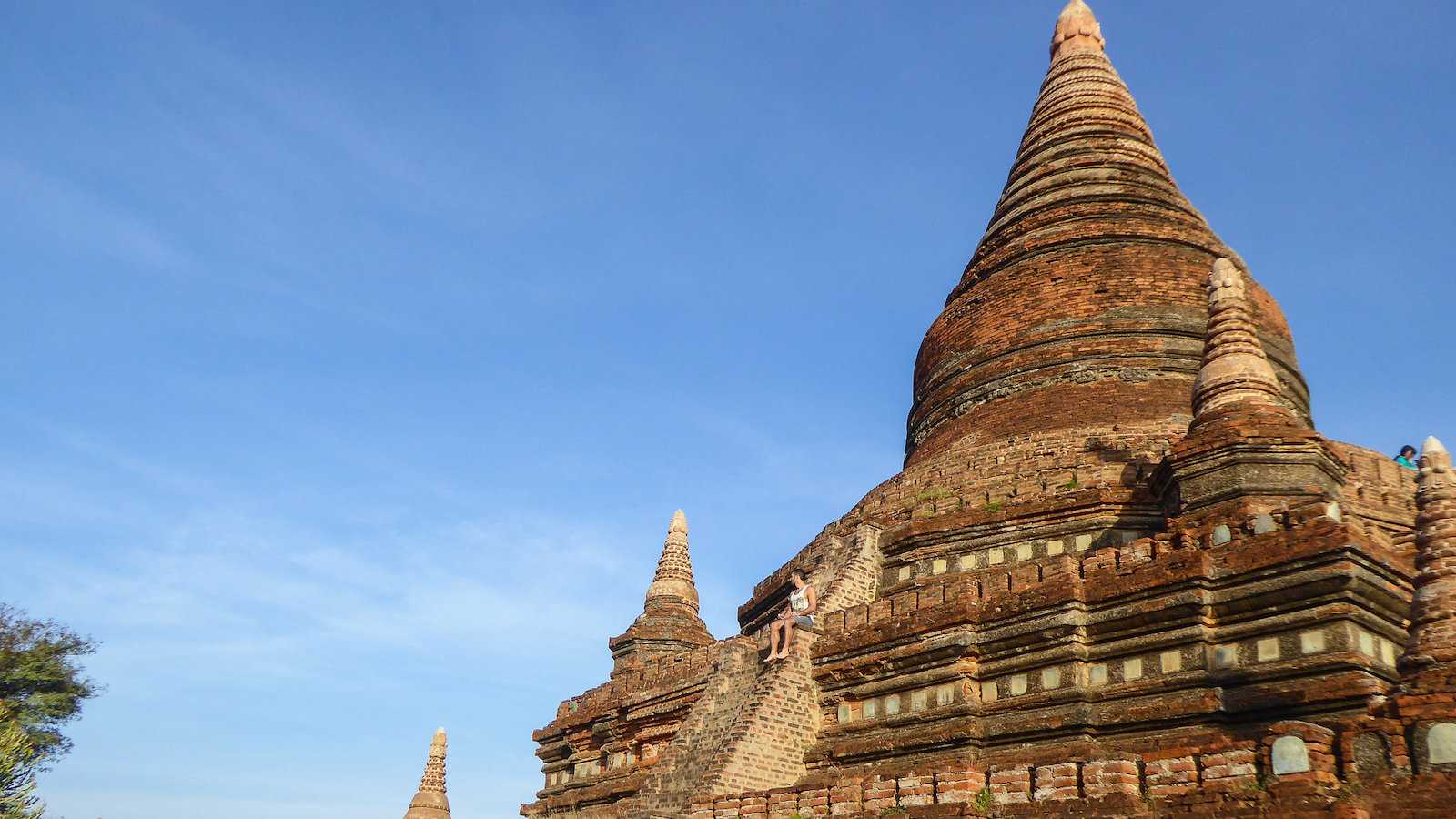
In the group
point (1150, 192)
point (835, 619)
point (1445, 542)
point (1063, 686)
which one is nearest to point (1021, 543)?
point (835, 619)

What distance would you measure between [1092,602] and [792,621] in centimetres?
463

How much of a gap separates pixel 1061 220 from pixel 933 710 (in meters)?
13.6

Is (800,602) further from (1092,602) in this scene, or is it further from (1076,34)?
(1076,34)

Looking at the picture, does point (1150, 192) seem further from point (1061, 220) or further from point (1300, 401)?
point (1300, 401)

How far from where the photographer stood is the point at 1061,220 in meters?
24.8

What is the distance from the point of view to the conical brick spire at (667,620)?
1107 inches

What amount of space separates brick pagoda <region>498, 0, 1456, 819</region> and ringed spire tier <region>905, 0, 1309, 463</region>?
Answer: 0.07 metres

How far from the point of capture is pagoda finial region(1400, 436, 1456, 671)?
9.84 m

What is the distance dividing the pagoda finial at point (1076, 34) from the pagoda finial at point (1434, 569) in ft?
72.9

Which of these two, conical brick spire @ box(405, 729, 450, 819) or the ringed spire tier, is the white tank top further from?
conical brick spire @ box(405, 729, 450, 819)

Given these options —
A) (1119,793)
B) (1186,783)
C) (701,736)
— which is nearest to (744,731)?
(701,736)

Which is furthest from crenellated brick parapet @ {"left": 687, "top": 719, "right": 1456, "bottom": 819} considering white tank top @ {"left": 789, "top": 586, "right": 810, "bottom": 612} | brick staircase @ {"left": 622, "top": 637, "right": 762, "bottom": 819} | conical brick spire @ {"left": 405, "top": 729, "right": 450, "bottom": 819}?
conical brick spire @ {"left": 405, "top": 729, "right": 450, "bottom": 819}

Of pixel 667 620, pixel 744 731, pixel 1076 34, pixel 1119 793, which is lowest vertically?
pixel 1119 793

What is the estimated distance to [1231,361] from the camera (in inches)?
634
